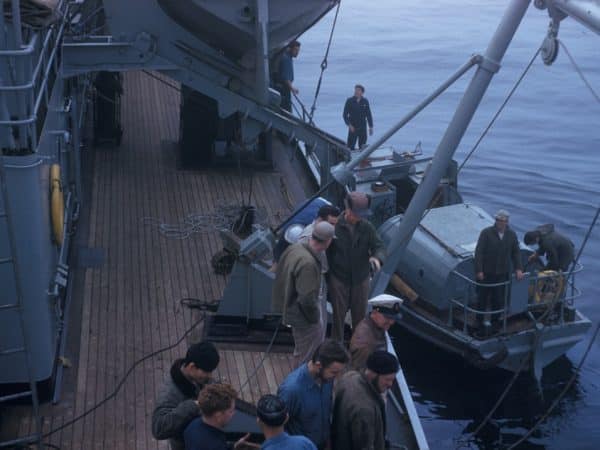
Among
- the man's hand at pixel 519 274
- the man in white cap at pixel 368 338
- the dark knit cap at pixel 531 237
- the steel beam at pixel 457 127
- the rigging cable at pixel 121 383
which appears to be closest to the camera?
the man in white cap at pixel 368 338

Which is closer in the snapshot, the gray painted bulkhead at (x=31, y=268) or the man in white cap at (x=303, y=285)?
the gray painted bulkhead at (x=31, y=268)

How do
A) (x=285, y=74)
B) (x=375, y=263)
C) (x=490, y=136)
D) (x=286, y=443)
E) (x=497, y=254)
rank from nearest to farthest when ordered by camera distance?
(x=286, y=443)
(x=375, y=263)
(x=497, y=254)
(x=285, y=74)
(x=490, y=136)

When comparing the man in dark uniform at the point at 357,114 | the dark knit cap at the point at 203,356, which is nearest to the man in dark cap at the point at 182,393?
the dark knit cap at the point at 203,356

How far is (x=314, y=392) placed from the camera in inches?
222

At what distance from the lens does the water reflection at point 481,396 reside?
540 inches

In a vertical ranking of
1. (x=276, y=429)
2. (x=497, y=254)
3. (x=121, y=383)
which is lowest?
(x=497, y=254)

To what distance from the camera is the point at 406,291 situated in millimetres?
13516

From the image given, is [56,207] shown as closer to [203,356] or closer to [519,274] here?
[203,356]

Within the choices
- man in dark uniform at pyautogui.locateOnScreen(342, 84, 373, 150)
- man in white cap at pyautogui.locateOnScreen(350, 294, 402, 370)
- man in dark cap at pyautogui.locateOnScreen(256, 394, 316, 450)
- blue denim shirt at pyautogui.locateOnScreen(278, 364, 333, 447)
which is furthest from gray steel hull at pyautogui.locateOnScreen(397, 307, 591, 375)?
man in dark cap at pyautogui.locateOnScreen(256, 394, 316, 450)

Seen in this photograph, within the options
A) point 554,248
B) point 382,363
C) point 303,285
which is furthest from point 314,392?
point 554,248

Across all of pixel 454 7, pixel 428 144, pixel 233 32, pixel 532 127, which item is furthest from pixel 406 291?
pixel 454 7

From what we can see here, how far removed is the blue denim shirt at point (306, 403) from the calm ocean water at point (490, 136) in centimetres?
825

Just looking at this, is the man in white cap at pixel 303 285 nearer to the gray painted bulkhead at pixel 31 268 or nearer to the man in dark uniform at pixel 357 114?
the gray painted bulkhead at pixel 31 268

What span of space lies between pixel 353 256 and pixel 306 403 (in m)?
2.58
